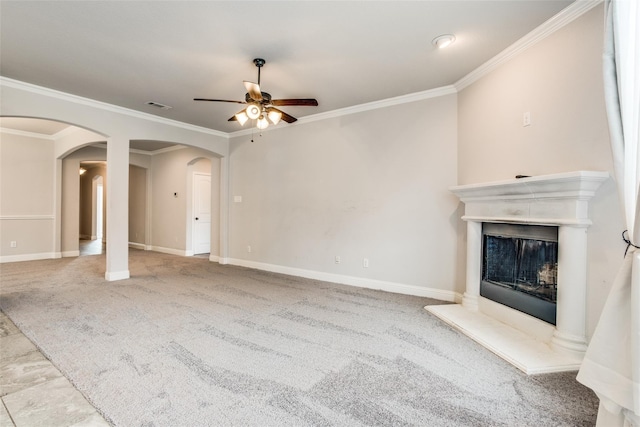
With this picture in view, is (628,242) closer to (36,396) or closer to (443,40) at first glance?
(443,40)

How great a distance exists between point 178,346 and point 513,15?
3.86m

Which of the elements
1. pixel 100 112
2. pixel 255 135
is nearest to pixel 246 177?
pixel 255 135

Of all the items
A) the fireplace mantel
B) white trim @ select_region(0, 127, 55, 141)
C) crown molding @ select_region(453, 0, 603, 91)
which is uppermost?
crown molding @ select_region(453, 0, 603, 91)

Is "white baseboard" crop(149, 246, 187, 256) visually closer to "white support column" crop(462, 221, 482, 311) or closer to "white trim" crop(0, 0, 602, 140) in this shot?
"white trim" crop(0, 0, 602, 140)

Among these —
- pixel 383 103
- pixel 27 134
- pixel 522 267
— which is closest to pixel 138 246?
pixel 27 134

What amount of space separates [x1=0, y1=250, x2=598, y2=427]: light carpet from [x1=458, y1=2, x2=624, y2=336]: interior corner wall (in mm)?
1036

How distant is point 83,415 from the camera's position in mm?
1616

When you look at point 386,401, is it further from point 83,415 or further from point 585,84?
point 585,84

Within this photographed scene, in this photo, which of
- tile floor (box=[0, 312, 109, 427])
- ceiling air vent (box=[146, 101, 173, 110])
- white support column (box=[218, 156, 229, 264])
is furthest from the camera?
white support column (box=[218, 156, 229, 264])

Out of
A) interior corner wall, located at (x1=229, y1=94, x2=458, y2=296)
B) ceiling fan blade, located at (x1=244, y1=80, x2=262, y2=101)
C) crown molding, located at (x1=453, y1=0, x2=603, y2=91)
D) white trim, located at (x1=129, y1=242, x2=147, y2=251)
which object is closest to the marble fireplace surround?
interior corner wall, located at (x1=229, y1=94, x2=458, y2=296)

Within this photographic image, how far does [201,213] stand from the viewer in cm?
748

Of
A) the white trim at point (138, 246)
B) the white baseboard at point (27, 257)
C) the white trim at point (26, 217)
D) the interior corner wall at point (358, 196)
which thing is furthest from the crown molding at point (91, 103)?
the white trim at point (138, 246)

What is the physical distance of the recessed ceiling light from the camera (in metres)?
2.66

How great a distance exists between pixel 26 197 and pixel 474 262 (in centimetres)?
855
